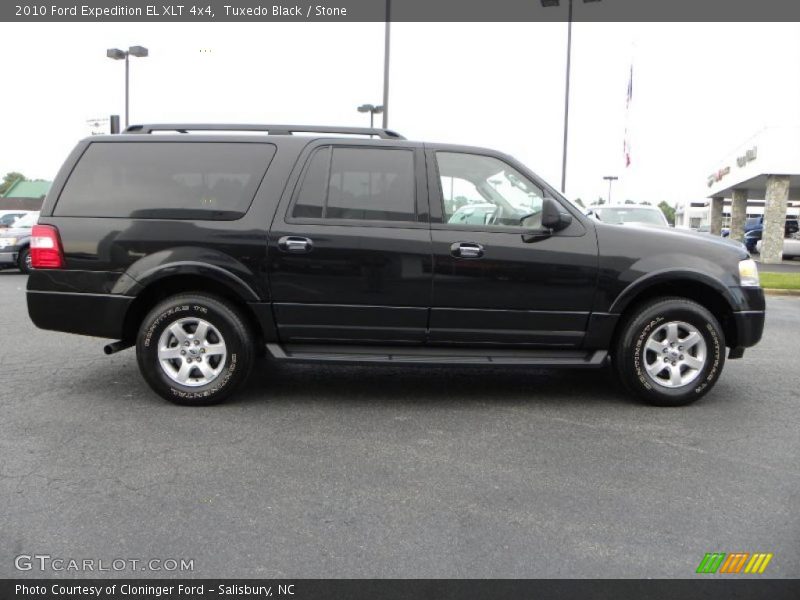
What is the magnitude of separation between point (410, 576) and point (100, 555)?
4.25 feet

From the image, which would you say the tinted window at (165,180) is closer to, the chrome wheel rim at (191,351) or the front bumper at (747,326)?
the chrome wheel rim at (191,351)

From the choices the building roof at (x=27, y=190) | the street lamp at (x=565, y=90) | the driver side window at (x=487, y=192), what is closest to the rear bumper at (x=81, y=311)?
the driver side window at (x=487, y=192)

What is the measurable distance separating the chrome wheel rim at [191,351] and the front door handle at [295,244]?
0.79m

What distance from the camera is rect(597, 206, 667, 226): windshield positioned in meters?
14.1

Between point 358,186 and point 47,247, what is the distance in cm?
233

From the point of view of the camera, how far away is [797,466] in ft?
13.4

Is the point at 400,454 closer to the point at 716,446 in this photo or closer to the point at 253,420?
the point at 253,420

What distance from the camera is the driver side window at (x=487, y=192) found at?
5.26 meters

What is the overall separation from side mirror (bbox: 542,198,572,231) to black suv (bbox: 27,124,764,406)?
0.01 metres

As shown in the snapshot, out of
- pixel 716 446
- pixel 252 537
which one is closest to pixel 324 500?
pixel 252 537

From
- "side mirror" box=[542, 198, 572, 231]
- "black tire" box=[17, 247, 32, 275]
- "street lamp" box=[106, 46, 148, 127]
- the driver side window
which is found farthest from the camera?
"street lamp" box=[106, 46, 148, 127]

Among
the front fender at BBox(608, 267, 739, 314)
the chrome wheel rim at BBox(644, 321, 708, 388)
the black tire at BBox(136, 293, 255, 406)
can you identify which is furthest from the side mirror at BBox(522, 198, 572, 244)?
the black tire at BBox(136, 293, 255, 406)

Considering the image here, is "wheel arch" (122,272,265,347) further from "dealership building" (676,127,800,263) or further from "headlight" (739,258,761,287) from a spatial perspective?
"dealership building" (676,127,800,263)
